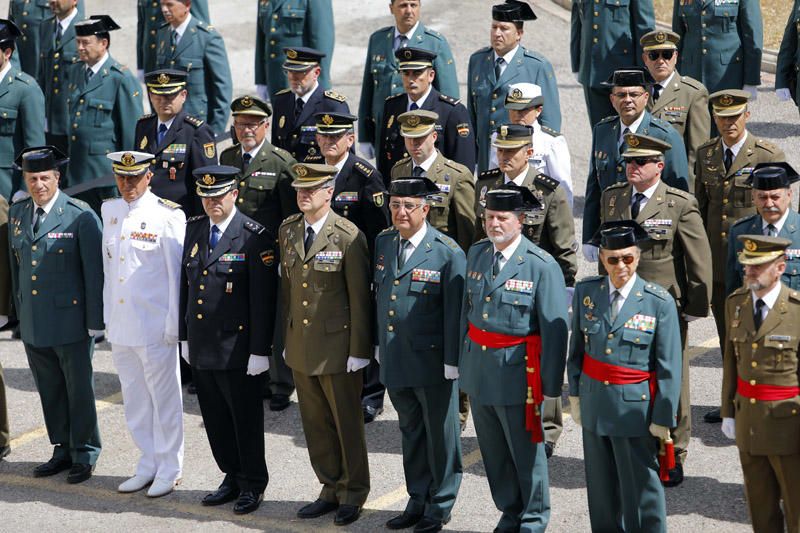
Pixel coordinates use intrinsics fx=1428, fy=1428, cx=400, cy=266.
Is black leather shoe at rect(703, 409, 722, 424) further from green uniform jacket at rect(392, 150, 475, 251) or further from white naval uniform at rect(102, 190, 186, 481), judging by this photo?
white naval uniform at rect(102, 190, 186, 481)

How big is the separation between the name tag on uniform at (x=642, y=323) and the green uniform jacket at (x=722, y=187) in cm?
225

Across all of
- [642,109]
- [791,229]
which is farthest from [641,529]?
[642,109]

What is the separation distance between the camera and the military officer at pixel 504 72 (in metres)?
11.2

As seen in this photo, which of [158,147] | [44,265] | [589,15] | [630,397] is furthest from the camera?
[589,15]

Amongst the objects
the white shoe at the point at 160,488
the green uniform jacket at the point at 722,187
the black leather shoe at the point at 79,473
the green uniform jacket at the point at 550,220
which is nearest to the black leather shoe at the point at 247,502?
the white shoe at the point at 160,488

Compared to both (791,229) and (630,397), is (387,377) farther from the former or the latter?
(791,229)

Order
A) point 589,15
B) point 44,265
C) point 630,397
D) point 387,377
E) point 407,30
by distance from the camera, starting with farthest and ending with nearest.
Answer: point 589,15
point 407,30
point 44,265
point 387,377
point 630,397

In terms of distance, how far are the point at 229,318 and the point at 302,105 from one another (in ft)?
8.52

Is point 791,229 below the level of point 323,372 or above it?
above

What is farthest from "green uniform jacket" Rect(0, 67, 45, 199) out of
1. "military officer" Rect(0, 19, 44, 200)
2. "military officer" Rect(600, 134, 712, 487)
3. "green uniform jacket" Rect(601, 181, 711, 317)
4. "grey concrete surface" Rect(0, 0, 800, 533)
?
"green uniform jacket" Rect(601, 181, 711, 317)

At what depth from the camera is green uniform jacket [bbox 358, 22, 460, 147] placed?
1180cm

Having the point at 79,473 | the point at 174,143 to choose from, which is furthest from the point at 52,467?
the point at 174,143

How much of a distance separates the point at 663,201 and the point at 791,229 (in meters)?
0.79

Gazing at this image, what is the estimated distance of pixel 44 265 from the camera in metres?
9.77
